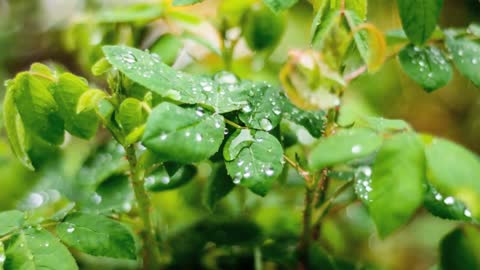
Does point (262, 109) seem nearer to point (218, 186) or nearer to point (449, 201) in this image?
point (218, 186)

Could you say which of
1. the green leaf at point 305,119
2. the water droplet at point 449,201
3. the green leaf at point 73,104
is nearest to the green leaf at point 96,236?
the green leaf at point 73,104

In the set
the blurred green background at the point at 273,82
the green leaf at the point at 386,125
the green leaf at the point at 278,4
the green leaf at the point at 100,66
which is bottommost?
the blurred green background at the point at 273,82

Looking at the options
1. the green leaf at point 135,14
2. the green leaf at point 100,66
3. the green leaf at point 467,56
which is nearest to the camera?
the green leaf at point 100,66

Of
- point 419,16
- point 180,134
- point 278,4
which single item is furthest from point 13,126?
point 419,16

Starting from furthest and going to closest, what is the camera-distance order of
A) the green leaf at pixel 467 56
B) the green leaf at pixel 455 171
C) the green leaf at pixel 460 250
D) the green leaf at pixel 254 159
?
the green leaf at pixel 460 250
the green leaf at pixel 467 56
the green leaf at pixel 254 159
the green leaf at pixel 455 171

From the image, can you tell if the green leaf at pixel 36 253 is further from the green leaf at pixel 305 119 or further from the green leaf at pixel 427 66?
the green leaf at pixel 427 66

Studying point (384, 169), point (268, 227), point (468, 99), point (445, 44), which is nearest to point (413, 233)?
point (468, 99)

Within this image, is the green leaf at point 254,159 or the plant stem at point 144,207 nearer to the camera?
the green leaf at point 254,159
